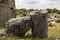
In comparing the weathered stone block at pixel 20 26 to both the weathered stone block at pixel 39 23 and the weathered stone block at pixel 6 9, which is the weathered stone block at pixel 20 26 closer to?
the weathered stone block at pixel 39 23

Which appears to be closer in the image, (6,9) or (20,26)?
(20,26)


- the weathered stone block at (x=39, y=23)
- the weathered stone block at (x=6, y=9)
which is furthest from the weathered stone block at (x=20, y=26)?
the weathered stone block at (x=6, y=9)

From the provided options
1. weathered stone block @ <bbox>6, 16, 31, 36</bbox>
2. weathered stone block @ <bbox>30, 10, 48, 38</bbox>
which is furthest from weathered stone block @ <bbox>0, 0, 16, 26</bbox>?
weathered stone block @ <bbox>30, 10, 48, 38</bbox>

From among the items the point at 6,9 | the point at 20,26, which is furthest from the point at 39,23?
the point at 6,9

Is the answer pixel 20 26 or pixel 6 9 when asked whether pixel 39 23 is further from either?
pixel 6 9

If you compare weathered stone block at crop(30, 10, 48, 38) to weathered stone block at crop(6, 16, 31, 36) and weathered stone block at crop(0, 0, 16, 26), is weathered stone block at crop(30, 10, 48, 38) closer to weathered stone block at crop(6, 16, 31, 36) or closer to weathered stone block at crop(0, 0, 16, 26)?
weathered stone block at crop(6, 16, 31, 36)

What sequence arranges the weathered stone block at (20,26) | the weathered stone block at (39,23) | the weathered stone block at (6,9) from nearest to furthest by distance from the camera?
the weathered stone block at (39,23) → the weathered stone block at (20,26) → the weathered stone block at (6,9)

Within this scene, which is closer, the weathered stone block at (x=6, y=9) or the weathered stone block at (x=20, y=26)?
the weathered stone block at (x=20, y=26)

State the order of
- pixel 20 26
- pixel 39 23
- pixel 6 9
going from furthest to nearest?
pixel 6 9 < pixel 20 26 < pixel 39 23

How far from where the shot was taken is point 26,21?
16203 millimetres

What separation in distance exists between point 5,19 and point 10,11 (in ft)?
3.14

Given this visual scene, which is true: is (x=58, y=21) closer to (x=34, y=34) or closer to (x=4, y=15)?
(x=4, y=15)

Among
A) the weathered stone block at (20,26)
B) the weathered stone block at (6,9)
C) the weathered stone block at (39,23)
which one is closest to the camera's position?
the weathered stone block at (39,23)

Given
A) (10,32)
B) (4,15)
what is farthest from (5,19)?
(10,32)
